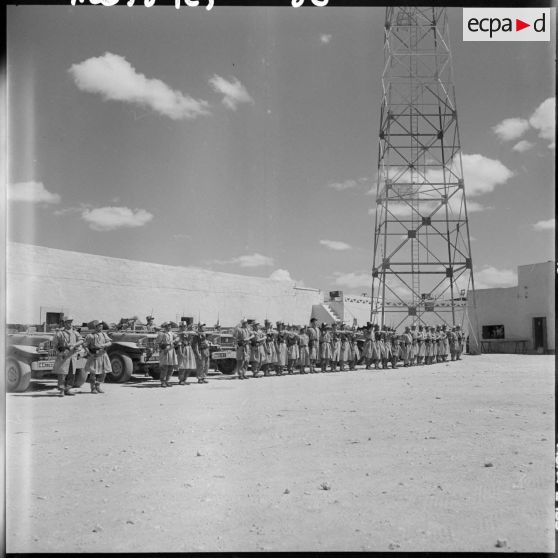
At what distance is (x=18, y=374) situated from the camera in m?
12.1

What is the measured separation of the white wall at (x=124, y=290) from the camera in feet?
77.7

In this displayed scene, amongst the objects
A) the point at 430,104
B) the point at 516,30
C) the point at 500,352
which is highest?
the point at 430,104

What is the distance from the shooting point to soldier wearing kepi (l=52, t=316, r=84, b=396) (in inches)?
460

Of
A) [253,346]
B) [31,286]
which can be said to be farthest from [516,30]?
[31,286]

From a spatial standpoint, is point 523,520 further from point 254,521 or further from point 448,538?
point 254,521

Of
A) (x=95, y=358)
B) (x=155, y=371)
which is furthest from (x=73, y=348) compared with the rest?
(x=155, y=371)

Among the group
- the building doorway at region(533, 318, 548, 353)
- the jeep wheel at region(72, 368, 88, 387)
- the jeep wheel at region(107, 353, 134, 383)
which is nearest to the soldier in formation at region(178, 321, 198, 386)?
the jeep wheel at region(107, 353, 134, 383)

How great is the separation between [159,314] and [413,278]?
1168cm

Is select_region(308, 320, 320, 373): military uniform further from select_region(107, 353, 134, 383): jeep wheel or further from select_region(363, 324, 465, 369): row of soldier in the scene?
select_region(107, 353, 134, 383): jeep wheel

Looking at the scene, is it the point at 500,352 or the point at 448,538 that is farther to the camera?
the point at 500,352

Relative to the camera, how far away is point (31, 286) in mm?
23953

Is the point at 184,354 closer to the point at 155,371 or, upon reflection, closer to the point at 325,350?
the point at 155,371

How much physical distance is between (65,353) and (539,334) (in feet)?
82.1

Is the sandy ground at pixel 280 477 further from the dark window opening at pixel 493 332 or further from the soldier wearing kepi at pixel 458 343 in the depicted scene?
the dark window opening at pixel 493 332
